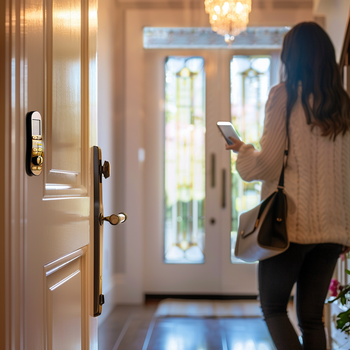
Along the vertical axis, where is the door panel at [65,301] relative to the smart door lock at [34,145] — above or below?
below

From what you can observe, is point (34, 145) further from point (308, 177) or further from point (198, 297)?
point (198, 297)

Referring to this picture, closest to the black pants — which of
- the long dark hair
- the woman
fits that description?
the woman

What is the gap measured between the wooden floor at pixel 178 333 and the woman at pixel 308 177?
1.09 meters

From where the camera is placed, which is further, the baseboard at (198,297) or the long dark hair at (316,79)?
the baseboard at (198,297)

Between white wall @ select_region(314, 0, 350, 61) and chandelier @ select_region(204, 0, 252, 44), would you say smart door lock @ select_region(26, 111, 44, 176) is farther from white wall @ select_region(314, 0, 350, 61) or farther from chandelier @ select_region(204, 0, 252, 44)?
white wall @ select_region(314, 0, 350, 61)

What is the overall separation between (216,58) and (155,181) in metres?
1.14

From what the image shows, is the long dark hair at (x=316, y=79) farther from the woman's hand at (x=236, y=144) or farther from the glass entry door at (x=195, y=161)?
the glass entry door at (x=195, y=161)

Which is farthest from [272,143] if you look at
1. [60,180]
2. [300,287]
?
[60,180]

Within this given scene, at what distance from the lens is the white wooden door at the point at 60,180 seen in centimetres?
74

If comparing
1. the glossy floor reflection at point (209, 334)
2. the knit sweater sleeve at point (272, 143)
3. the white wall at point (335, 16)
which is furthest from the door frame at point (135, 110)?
the knit sweater sleeve at point (272, 143)

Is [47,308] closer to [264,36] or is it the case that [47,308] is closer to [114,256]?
[114,256]

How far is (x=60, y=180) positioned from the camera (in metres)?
0.90

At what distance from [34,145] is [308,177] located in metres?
0.91

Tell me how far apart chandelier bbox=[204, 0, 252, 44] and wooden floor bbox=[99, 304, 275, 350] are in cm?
184
